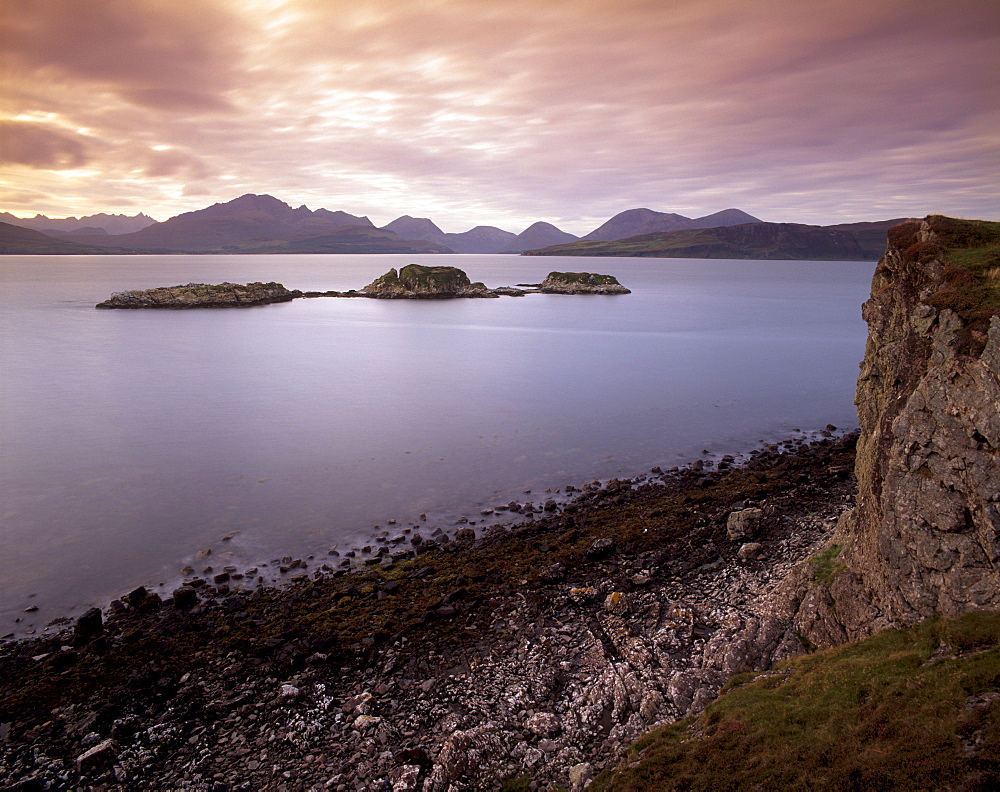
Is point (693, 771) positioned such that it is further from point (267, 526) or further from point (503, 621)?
point (267, 526)

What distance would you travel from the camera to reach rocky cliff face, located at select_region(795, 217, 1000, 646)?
1054 cm

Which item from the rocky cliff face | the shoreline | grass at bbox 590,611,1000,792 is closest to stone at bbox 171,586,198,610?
the shoreline

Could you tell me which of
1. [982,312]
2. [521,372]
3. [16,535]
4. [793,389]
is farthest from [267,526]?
[793,389]

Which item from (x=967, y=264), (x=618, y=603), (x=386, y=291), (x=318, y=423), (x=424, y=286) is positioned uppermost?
(x=424, y=286)

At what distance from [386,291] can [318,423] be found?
3962 inches

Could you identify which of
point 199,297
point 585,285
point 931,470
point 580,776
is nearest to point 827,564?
point 931,470

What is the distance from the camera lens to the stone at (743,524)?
18609 mm

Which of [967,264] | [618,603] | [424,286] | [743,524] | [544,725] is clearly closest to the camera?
[544,725]

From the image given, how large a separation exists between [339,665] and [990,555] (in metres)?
13.6

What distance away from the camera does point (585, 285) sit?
139m

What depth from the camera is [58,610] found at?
16.2 metres

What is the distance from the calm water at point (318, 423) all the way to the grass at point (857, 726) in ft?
44.6

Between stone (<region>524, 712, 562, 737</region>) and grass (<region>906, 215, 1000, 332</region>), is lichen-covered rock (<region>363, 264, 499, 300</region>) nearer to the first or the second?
grass (<region>906, 215, 1000, 332</region>)

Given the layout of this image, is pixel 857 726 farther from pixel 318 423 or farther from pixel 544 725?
pixel 318 423
